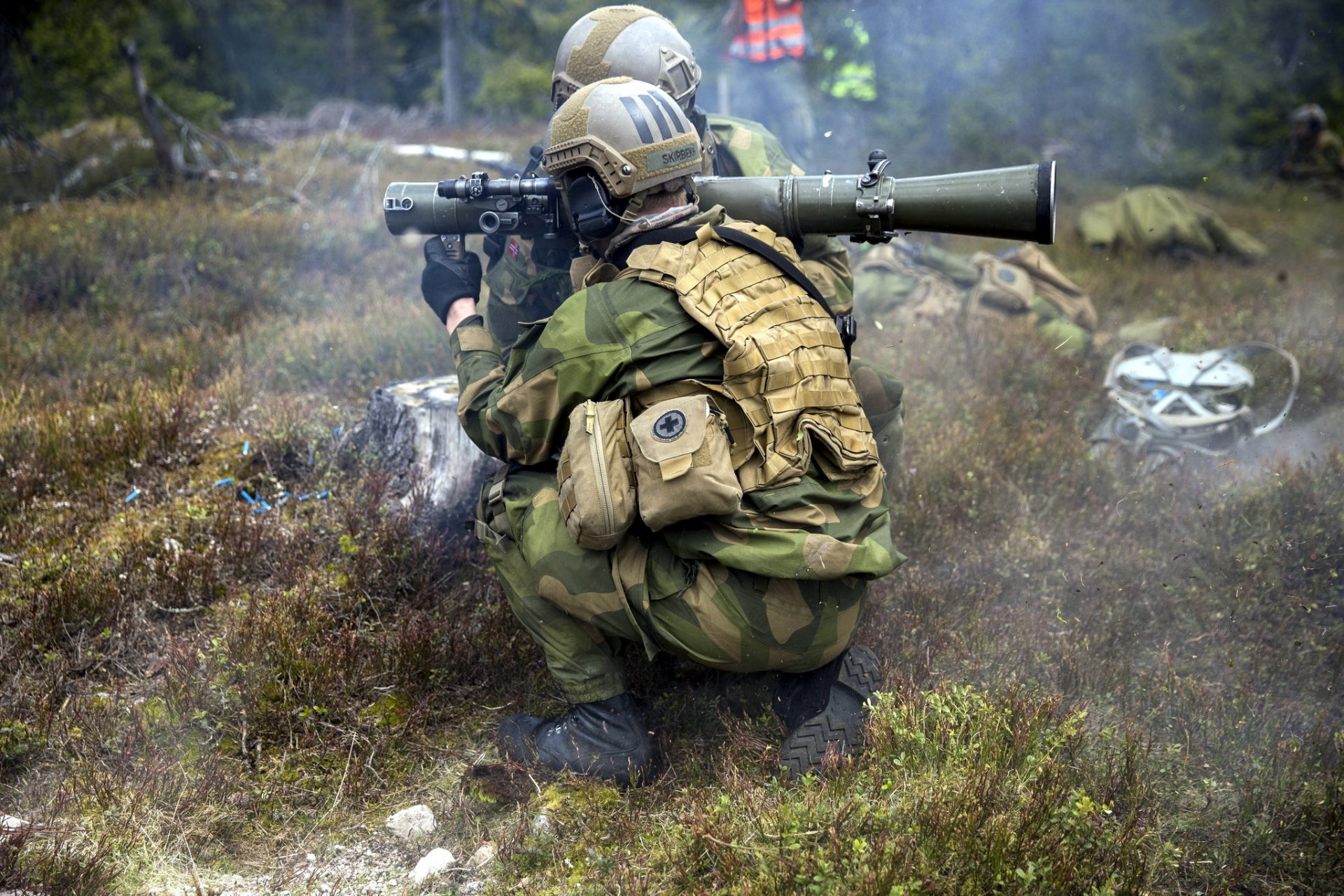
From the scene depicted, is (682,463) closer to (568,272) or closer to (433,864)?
(433,864)

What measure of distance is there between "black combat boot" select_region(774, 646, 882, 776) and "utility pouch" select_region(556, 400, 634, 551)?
0.83 meters

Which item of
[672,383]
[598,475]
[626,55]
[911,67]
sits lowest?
[598,475]

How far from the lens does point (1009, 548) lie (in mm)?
4383

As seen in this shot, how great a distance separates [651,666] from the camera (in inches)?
141

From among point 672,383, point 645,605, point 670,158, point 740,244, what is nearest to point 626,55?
point 670,158

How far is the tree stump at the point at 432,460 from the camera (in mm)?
4234

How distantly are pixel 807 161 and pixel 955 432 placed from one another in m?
6.85

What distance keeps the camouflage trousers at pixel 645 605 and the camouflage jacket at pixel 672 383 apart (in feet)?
0.31

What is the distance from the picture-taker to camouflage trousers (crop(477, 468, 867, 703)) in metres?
2.87

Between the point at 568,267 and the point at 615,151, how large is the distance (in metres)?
0.83

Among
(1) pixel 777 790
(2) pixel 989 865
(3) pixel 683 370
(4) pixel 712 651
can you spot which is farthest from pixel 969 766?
(3) pixel 683 370

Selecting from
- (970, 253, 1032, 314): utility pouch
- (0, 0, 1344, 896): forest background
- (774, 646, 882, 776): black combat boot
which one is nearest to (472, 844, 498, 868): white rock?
(0, 0, 1344, 896): forest background

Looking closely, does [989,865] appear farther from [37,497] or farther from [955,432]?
[37,497]

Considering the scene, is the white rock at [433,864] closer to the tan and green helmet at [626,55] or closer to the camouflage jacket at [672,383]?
the camouflage jacket at [672,383]
